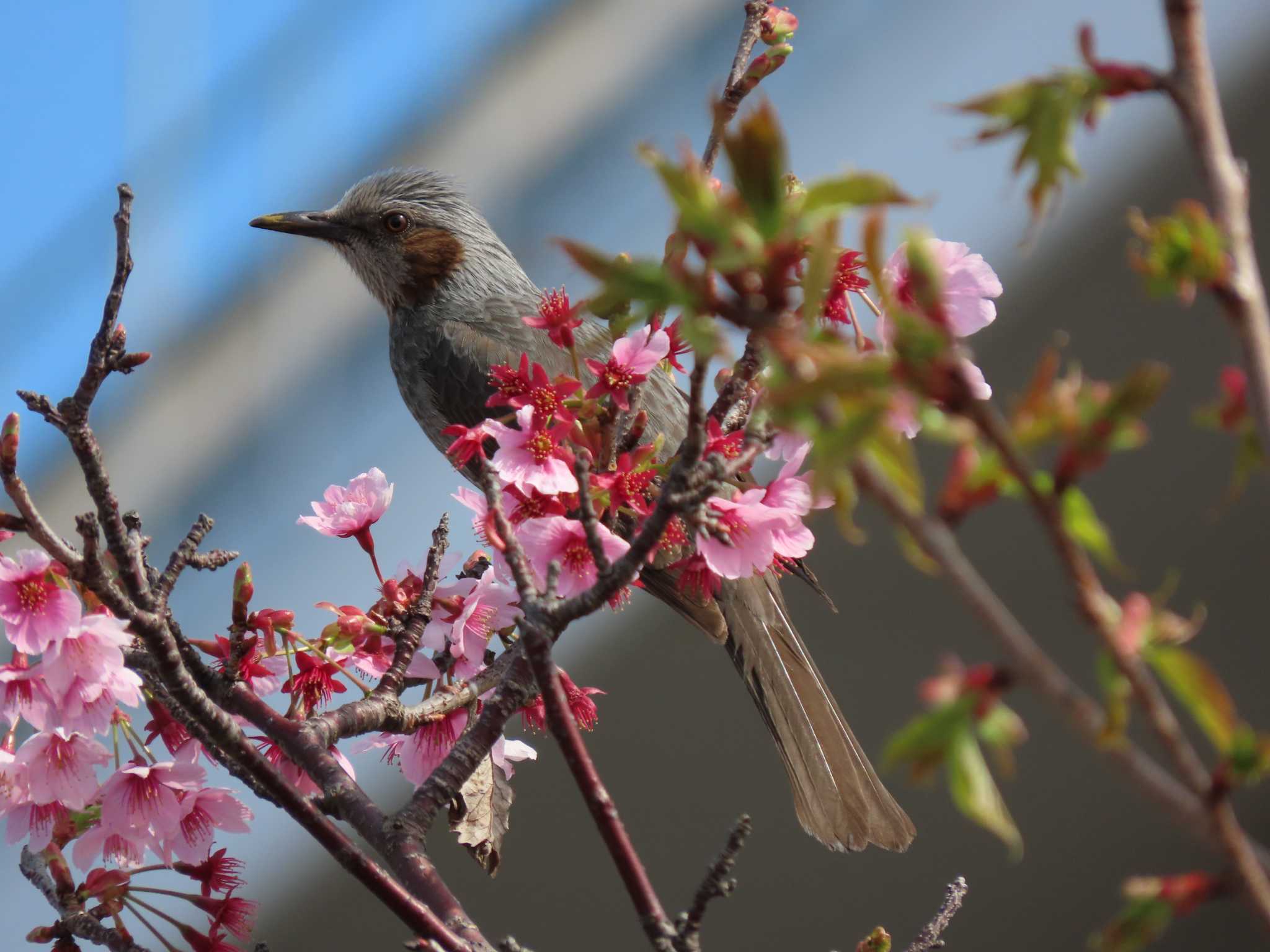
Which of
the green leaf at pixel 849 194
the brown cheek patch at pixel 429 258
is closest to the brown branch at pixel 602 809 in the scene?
the green leaf at pixel 849 194

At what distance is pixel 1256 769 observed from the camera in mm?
485

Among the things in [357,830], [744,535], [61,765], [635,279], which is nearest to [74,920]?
[61,765]

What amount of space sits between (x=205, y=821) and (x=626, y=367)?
66 centimetres

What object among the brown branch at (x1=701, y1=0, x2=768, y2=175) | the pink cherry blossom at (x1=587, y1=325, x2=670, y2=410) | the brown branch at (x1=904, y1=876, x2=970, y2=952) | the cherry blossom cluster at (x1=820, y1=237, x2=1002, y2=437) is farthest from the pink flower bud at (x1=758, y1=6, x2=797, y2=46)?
the brown branch at (x1=904, y1=876, x2=970, y2=952)

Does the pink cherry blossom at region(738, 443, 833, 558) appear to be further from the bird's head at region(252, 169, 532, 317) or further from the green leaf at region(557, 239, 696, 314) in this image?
the bird's head at region(252, 169, 532, 317)

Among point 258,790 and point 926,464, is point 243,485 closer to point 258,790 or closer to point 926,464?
point 926,464

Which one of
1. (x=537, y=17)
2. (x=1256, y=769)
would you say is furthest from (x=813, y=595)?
(x=1256, y=769)

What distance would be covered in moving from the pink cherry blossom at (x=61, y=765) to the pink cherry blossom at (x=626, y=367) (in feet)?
1.92

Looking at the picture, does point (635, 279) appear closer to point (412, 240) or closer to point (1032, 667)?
point (1032, 667)

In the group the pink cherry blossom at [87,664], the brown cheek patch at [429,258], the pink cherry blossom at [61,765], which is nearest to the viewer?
the pink cherry blossom at [87,664]

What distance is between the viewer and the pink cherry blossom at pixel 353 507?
1.58 metres

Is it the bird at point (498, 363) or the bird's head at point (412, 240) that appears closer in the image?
the bird at point (498, 363)

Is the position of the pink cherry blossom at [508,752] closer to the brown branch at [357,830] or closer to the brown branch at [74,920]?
the brown branch at [357,830]

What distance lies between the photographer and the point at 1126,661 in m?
0.47
